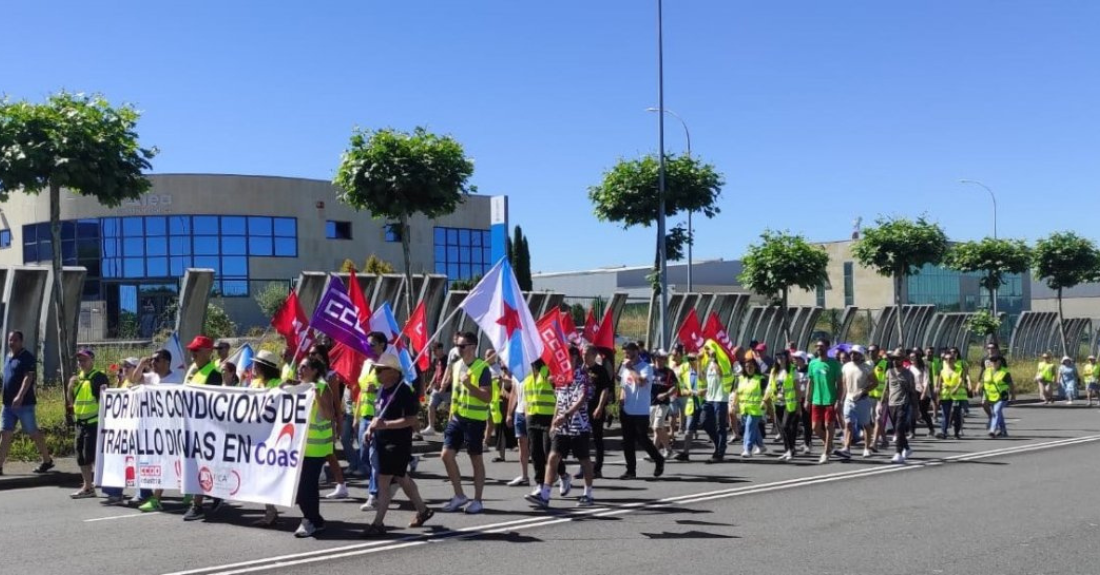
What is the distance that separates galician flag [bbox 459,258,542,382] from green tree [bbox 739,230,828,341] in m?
19.4

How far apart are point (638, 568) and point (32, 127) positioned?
11964 mm

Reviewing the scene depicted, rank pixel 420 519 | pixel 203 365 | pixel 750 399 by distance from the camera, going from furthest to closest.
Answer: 1. pixel 750 399
2. pixel 203 365
3. pixel 420 519

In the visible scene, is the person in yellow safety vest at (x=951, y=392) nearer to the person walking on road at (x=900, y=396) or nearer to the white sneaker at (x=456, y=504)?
the person walking on road at (x=900, y=396)

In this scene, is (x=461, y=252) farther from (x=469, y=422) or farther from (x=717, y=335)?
(x=469, y=422)

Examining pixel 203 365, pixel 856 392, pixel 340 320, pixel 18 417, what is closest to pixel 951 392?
pixel 856 392

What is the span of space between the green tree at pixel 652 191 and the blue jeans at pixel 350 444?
40.8 ft

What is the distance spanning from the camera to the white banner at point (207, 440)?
1011 cm

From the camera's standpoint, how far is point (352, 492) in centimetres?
1295

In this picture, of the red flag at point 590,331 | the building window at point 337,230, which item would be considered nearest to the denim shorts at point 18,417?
the red flag at point 590,331

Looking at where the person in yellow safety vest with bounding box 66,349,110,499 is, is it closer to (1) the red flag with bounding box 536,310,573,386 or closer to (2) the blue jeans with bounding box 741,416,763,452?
(1) the red flag with bounding box 536,310,573,386

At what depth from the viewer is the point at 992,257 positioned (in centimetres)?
3969

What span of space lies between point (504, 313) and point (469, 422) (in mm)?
1259

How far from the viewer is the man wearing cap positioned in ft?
54.4

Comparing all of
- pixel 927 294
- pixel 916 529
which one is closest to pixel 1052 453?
pixel 916 529
